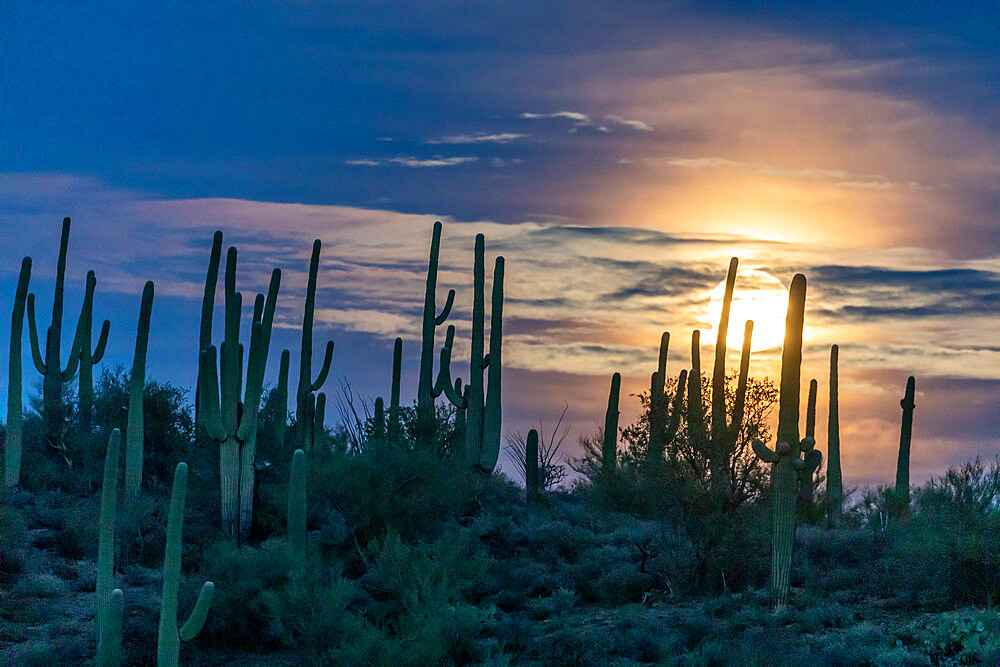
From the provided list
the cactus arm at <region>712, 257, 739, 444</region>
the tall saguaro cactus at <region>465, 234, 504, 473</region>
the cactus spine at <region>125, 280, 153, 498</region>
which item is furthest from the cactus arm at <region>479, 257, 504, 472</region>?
the cactus spine at <region>125, 280, 153, 498</region>

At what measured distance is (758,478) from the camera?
22.8 meters

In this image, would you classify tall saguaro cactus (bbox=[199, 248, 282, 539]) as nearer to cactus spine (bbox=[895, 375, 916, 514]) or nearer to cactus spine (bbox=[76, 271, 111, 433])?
cactus spine (bbox=[76, 271, 111, 433])

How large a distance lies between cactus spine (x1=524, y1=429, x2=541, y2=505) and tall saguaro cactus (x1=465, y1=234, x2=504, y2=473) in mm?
1412

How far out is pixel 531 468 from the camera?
31.9 metres

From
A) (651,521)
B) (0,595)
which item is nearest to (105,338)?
(0,595)

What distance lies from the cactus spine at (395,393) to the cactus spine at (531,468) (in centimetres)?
387

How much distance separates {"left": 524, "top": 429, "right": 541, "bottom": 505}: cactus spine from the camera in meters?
31.3

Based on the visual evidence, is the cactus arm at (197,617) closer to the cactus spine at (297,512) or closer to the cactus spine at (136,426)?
the cactus spine at (297,512)

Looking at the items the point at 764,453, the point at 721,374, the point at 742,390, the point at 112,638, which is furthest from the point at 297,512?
the point at 721,374

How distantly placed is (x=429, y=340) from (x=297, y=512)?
38.0 ft

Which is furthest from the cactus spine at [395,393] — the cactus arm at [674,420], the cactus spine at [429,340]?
the cactus arm at [674,420]

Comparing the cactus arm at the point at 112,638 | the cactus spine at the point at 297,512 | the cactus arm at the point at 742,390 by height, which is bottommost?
the cactus arm at the point at 112,638

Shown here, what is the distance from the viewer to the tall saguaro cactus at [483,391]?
100.0 ft

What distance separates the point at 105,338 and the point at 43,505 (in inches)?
227
